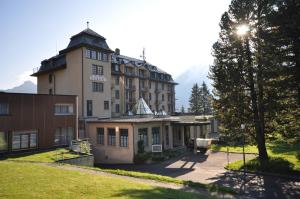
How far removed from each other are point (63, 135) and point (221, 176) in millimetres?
19954

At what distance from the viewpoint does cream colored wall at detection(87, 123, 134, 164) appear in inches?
1154

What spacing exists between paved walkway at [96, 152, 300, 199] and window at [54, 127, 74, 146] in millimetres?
6492

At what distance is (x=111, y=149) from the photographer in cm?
3148

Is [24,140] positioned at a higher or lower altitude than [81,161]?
higher

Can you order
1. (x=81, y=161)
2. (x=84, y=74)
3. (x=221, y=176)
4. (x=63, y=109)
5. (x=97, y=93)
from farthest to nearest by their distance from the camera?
1. (x=97, y=93)
2. (x=84, y=74)
3. (x=63, y=109)
4. (x=81, y=161)
5. (x=221, y=176)

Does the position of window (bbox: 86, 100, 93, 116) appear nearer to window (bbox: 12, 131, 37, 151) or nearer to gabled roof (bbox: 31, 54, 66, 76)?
gabled roof (bbox: 31, 54, 66, 76)

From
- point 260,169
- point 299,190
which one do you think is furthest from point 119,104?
point 299,190

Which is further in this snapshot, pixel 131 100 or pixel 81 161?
pixel 131 100

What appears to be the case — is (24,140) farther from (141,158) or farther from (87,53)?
(87,53)

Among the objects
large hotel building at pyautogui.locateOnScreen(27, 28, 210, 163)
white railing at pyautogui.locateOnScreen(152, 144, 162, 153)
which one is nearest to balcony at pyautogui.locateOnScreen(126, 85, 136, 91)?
large hotel building at pyautogui.locateOnScreen(27, 28, 210, 163)

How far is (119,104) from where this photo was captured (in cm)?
5772

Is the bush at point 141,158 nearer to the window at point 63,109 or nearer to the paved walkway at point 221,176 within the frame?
the paved walkway at point 221,176

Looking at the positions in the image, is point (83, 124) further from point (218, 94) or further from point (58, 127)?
point (218, 94)

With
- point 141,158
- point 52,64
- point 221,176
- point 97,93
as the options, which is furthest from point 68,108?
point 221,176
